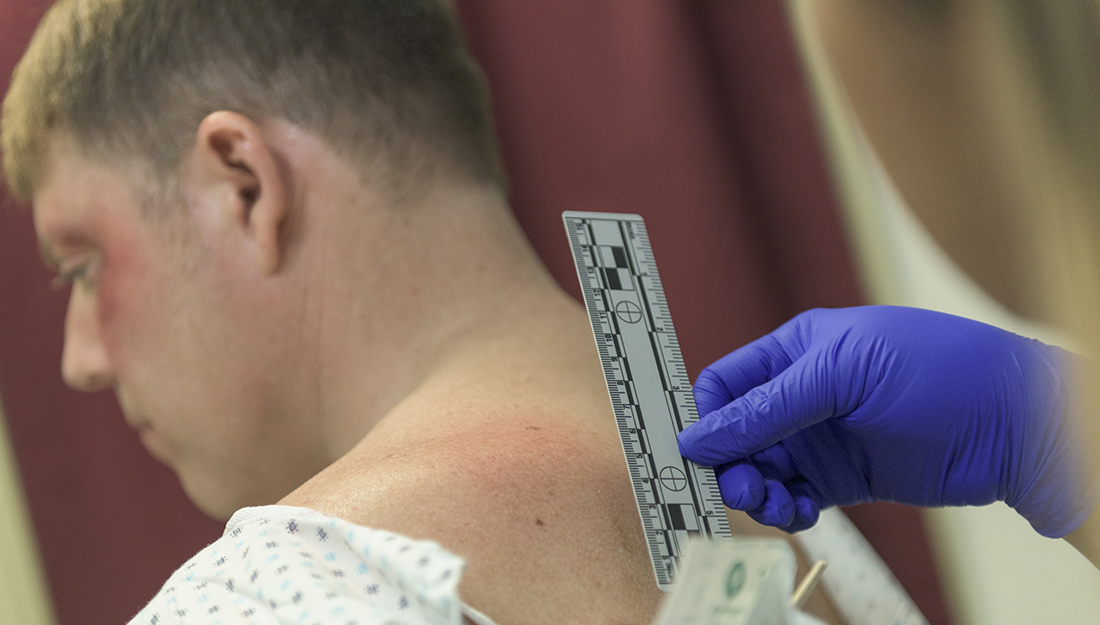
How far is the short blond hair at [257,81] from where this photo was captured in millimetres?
950

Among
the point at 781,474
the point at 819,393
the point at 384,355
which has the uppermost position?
the point at 384,355

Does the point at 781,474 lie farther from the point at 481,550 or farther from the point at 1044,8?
the point at 1044,8

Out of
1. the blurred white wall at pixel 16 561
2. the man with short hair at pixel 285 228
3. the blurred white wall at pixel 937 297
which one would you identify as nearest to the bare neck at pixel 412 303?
the man with short hair at pixel 285 228

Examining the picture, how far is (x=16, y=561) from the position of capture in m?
1.23

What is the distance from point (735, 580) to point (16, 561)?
44.8 inches

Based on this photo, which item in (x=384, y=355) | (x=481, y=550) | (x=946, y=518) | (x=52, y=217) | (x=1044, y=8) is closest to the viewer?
(x=1044, y=8)

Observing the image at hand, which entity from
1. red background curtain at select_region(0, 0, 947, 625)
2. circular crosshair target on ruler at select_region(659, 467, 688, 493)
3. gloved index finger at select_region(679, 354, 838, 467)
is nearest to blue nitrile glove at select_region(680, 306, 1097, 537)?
gloved index finger at select_region(679, 354, 838, 467)

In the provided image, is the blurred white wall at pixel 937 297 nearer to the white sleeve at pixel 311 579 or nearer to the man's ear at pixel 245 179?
the man's ear at pixel 245 179

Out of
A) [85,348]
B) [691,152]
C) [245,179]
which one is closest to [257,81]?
[245,179]

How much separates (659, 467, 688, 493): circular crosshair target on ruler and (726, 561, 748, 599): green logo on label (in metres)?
0.11

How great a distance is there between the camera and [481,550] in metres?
0.65

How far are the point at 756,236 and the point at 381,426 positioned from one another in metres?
0.99

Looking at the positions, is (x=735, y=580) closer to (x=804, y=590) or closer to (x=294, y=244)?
(x=804, y=590)

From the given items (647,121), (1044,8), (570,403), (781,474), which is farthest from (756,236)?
(1044,8)
